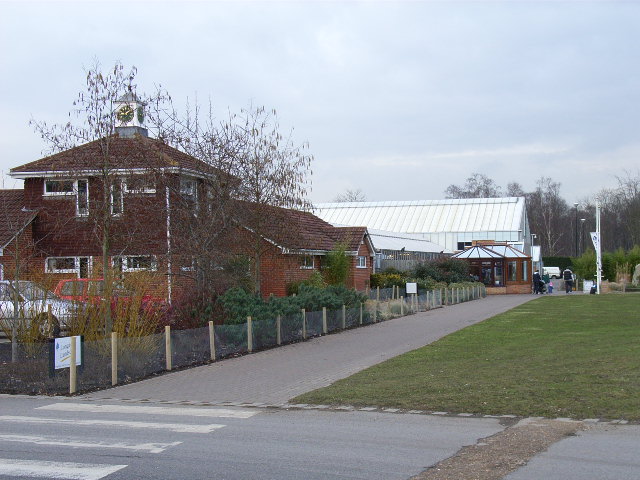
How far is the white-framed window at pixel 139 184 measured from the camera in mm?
17703

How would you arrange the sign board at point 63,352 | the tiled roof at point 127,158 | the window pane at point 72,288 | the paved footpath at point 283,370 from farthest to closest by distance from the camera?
the tiled roof at point 127,158
the window pane at point 72,288
the sign board at point 63,352
the paved footpath at point 283,370

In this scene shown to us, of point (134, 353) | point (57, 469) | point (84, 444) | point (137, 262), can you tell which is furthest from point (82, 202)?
point (57, 469)

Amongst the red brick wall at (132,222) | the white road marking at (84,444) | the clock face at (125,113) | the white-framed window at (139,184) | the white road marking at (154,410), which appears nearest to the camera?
the white road marking at (84,444)

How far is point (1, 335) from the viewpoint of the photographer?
16.7m

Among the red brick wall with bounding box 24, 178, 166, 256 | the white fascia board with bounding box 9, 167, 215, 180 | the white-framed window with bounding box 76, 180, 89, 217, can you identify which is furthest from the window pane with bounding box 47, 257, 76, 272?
the white-framed window with bounding box 76, 180, 89, 217

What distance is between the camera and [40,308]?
619 inches

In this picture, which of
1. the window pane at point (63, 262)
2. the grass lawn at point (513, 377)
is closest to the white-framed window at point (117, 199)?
the grass lawn at point (513, 377)

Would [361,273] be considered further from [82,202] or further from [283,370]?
[283,370]

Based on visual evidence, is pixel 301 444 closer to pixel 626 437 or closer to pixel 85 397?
pixel 626 437

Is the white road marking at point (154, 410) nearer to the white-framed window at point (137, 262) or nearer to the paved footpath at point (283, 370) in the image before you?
the paved footpath at point (283, 370)

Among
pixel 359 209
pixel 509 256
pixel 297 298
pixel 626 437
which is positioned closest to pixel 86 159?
pixel 297 298

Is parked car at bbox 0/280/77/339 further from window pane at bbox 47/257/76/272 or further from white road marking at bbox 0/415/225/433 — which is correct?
window pane at bbox 47/257/76/272

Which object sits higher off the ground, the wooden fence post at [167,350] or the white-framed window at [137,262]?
the white-framed window at [137,262]

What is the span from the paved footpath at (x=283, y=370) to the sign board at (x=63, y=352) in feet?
2.54
